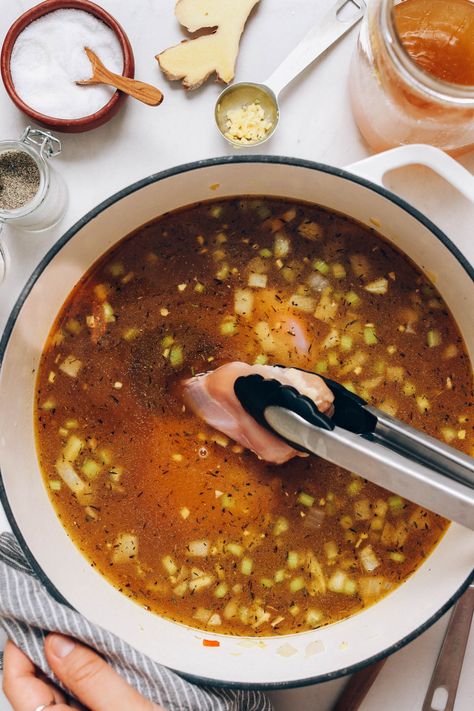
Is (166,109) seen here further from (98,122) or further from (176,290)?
(176,290)

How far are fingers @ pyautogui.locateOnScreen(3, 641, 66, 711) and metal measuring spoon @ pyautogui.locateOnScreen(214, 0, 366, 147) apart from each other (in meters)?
1.30

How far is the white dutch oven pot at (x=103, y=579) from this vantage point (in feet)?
5.01

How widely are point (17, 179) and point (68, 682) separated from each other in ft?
3.79

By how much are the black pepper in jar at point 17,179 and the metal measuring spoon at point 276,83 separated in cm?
46

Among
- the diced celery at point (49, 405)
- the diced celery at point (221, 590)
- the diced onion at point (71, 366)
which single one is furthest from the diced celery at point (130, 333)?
the diced celery at point (221, 590)

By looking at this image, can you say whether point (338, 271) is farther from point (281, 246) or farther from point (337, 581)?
point (337, 581)

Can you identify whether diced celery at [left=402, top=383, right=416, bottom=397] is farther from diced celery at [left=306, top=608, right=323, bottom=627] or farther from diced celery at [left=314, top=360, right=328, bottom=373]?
diced celery at [left=306, top=608, right=323, bottom=627]

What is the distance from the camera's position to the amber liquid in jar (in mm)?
1538

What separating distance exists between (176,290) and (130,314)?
13cm

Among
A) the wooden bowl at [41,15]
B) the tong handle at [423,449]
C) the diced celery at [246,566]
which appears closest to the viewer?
the tong handle at [423,449]

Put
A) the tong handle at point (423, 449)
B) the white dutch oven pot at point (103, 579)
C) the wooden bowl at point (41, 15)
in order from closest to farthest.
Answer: the tong handle at point (423, 449) → the white dutch oven pot at point (103, 579) → the wooden bowl at point (41, 15)

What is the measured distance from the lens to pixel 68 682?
152 centimetres

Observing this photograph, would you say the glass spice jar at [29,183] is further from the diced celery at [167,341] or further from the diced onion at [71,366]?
the diced celery at [167,341]

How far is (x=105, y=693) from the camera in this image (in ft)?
4.89
